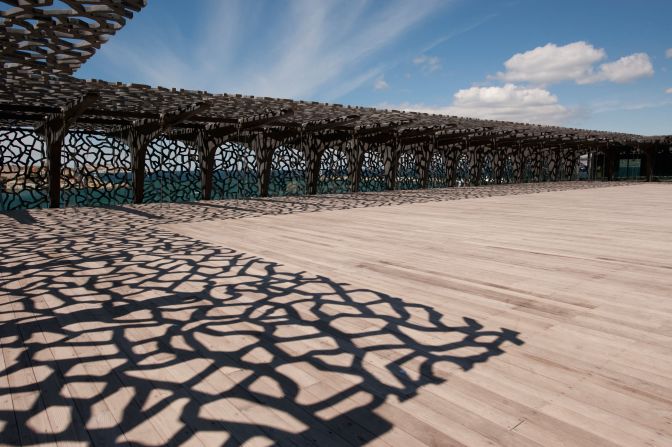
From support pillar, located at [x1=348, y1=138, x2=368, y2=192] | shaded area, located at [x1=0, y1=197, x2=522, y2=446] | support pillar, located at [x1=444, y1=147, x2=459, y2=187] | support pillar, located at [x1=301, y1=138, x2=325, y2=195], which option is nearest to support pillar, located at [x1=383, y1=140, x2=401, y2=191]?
support pillar, located at [x1=348, y1=138, x2=368, y2=192]

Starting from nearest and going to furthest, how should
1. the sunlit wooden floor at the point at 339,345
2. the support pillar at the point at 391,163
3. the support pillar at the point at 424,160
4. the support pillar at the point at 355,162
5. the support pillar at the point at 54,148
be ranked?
the sunlit wooden floor at the point at 339,345
the support pillar at the point at 54,148
the support pillar at the point at 355,162
the support pillar at the point at 391,163
the support pillar at the point at 424,160

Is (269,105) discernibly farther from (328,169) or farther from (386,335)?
(386,335)

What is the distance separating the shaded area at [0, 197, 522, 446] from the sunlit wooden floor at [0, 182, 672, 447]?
0.05 feet

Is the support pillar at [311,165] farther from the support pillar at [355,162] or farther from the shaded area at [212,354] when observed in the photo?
the shaded area at [212,354]

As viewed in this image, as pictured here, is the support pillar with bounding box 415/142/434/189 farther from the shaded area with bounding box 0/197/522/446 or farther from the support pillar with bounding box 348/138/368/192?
the shaded area with bounding box 0/197/522/446

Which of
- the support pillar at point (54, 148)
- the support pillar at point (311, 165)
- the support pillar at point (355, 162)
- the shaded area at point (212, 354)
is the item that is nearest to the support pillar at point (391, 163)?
the support pillar at point (355, 162)

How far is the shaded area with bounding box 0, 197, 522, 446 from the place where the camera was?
2.20 meters

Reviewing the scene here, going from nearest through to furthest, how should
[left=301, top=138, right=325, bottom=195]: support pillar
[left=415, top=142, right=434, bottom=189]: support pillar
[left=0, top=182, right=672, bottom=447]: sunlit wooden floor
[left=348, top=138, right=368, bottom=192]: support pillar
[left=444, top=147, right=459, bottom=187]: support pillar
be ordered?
[left=0, top=182, right=672, bottom=447]: sunlit wooden floor, [left=301, top=138, right=325, bottom=195]: support pillar, [left=348, top=138, right=368, bottom=192]: support pillar, [left=415, top=142, right=434, bottom=189]: support pillar, [left=444, top=147, right=459, bottom=187]: support pillar

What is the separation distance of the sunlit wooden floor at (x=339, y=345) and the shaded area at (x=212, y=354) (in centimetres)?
1

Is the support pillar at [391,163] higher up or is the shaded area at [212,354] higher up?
the support pillar at [391,163]

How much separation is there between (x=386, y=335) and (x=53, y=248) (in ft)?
19.7

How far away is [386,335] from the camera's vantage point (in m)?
3.33

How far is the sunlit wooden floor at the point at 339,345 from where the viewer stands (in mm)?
2180

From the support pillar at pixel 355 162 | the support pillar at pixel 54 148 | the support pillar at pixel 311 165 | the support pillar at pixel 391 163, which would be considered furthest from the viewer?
the support pillar at pixel 391 163
